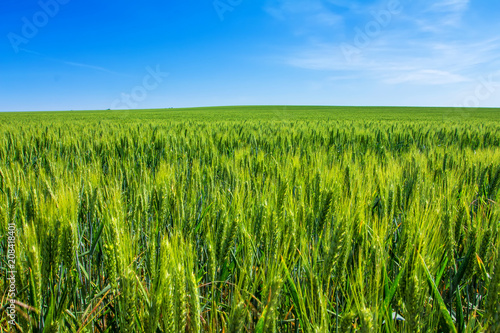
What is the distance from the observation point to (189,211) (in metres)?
1.37

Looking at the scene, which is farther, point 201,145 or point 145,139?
point 145,139

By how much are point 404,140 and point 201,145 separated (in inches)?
167

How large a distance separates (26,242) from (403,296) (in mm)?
1222

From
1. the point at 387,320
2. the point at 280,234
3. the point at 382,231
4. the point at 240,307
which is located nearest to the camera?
the point at 240,307

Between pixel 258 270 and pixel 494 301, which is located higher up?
pixel 494 301

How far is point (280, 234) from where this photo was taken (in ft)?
3.77

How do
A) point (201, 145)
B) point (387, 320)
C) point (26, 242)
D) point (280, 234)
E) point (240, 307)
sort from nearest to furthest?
point (240, 307), point (387, 320), point (26, 242), point (280, 234), point (201, 145)

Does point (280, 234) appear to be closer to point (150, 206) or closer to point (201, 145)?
point (150, 206)

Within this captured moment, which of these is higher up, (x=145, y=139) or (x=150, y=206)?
(x=145, y=139)

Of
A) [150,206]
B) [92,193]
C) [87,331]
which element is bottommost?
[87,331]

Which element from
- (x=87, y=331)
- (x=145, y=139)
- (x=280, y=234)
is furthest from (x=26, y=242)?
(x=145, y=139)

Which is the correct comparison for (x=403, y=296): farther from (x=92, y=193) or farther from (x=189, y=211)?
(x=92, y=193)

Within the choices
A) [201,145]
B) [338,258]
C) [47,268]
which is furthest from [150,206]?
[201,145]

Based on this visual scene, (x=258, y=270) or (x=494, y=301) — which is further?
(x=258, y=270)
